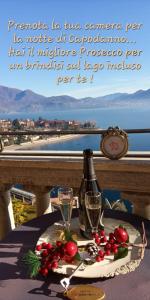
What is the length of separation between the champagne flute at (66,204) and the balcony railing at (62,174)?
113cm

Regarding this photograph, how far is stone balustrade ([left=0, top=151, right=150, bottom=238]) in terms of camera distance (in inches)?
122

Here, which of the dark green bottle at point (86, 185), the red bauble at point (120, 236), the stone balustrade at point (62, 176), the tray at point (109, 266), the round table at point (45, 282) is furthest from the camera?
the stone balustrade at point (62, 176)

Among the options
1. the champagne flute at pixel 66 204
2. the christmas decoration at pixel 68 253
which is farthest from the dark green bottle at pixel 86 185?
the christmas decoration at pixel 68 253

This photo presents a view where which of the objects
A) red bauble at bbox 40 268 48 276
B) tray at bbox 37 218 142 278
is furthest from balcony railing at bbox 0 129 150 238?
red bauble at bbox 40 268 48 276

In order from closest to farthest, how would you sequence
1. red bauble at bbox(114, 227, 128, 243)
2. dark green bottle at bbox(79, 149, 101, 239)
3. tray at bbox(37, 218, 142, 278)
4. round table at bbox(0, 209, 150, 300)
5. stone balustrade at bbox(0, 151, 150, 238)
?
round table at bbox(0, 209, 150, 300) → tray at bbox(37, 218, 142, 278) → red bauble at bbox(114, 227, 128, 243) → dark green bottle at bbox(79, 149, 101, 239) → stone balustrade at bbox(0, 151, 150, 238)

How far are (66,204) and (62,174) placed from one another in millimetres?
1337

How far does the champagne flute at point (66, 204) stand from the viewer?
2.02m

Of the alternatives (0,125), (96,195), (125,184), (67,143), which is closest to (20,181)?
(0,125)

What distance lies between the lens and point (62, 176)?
3363mm

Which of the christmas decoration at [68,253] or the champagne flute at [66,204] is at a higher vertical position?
the champagne flute at [66,204]

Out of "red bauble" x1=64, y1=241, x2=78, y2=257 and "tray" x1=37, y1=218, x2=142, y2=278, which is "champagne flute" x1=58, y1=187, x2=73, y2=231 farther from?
"red bauble" x1=64, y1=241, x2=78, y2=257

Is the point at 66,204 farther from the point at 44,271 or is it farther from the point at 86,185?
the point at 44,271

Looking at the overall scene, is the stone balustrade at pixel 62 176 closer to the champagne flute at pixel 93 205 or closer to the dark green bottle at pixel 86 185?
the dark green bottle at pixel 86 185

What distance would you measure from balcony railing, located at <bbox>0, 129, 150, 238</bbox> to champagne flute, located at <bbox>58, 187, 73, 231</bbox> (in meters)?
1.13
